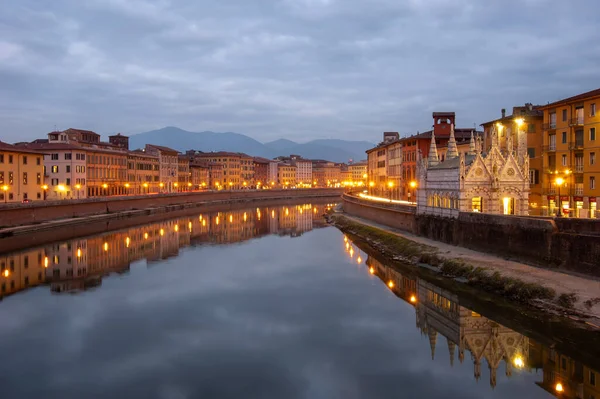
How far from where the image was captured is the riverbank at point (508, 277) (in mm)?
27531

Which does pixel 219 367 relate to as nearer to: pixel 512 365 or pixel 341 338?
pixel 341 338

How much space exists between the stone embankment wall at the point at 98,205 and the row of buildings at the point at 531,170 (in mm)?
46433

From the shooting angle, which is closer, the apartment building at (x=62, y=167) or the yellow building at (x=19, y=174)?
the yellow building at (x=19, y=174)

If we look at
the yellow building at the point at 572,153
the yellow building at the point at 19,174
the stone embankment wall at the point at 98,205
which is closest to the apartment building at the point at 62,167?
the stone embankment wall at the point at 98,205

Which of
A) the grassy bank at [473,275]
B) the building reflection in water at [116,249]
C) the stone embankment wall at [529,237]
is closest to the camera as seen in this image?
the grassy bank at [473,275]

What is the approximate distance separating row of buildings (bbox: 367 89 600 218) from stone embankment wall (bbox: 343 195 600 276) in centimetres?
195

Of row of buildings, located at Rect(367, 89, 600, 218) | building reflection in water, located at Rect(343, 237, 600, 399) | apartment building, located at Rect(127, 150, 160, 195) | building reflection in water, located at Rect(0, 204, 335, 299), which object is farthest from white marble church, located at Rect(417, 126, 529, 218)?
apartment building, located at Rect(127, 150, 160, 195)

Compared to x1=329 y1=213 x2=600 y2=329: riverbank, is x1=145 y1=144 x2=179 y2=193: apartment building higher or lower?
higher

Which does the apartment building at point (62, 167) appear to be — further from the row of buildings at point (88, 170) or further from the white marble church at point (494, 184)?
the white marble church at point (494, 184)

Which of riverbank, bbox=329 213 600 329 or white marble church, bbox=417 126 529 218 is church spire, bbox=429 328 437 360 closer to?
riverbank, bbox=329 213 600 329

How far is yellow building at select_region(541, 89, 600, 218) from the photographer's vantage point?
46688mm

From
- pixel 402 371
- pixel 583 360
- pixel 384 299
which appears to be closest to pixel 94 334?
pixel 402 371

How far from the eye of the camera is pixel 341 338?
27.0 metres

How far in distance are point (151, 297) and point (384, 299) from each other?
15192 millimetres
